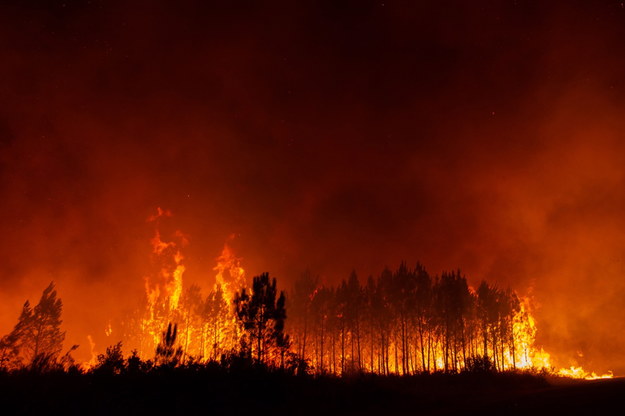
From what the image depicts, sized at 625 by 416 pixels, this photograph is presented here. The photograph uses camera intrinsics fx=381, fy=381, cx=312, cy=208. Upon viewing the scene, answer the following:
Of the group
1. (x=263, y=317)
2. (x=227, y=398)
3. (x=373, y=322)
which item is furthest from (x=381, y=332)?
(x=227, y=398)

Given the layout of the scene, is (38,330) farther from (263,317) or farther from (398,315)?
(398,315)

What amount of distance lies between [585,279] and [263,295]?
382 ft

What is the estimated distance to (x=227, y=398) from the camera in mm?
13906

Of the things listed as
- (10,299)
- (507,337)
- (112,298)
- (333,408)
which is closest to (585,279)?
(507,337)

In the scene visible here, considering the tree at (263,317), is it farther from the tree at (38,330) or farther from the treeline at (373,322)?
the tree at (38,330)

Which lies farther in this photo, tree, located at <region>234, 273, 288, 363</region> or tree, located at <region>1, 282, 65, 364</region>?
tree, located at <region>1, 282, 65, 364</region>

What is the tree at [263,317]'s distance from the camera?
28141 millimetres

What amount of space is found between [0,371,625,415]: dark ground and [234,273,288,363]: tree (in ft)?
32.1

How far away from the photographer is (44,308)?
166ft

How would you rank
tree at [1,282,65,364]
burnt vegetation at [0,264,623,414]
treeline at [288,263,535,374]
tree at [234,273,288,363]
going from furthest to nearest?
treeline at [288,263,535,374]
tree at [1,282,65,364]
tree at [234,273,288,363]
burnt vegetation at [0,264,623,414]

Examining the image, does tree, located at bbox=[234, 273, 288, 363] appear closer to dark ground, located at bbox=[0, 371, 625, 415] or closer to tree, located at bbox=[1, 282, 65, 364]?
dark ground, located at bbox=[0, 371, 625, 415]

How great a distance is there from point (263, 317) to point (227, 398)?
47.5 ft

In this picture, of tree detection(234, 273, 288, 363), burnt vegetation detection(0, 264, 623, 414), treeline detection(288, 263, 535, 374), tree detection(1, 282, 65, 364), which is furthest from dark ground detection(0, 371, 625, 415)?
tree detection(1, 282, 65, 364)

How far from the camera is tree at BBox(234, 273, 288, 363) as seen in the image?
28.1m
